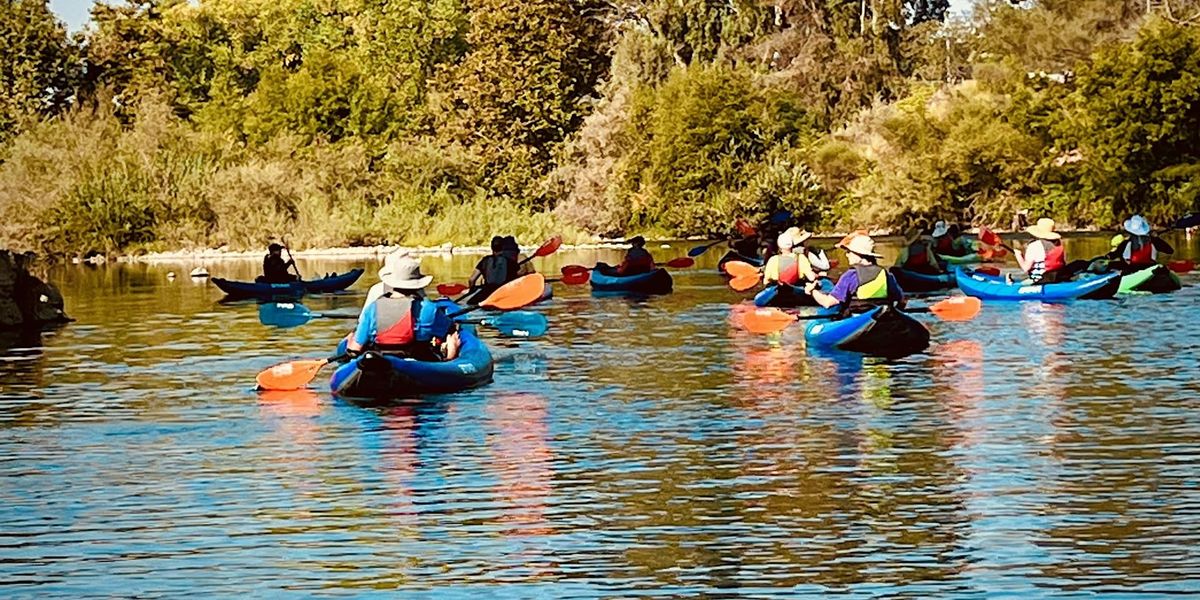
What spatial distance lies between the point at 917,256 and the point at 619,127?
98.7ft

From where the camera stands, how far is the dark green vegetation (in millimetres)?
54125

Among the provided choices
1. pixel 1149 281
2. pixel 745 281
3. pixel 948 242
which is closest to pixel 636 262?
pixel 745 281

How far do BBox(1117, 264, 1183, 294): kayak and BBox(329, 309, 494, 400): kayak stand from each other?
12.9 m

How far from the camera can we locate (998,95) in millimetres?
56531

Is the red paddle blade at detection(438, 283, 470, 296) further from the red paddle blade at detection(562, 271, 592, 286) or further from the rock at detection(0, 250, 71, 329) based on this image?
the rock at detection(0, 250, 71, 329)

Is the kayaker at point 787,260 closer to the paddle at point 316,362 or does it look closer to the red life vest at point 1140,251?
the red life vest at point 1140,251

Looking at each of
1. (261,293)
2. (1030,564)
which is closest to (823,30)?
(261,293)

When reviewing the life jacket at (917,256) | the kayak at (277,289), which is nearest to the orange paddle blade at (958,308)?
the life jacket at (917,256)

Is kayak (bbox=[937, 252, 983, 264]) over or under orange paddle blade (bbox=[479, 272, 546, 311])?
under

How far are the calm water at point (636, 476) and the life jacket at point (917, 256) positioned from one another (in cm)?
850

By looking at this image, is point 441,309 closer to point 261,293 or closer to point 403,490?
point 403,490

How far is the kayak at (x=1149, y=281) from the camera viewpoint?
89.6 feet

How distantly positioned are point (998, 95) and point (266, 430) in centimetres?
4388

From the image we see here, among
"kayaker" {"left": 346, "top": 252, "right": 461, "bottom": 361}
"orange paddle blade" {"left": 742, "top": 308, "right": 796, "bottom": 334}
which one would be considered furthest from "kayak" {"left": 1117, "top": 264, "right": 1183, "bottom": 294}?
"kayaker" {"left": 346, "top": 252, "right": 461, "bottom": 361}
